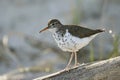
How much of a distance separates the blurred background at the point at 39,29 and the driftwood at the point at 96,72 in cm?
201

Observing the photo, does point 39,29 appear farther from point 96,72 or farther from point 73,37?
point 96,72

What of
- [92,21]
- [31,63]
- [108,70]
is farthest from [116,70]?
[92,21]

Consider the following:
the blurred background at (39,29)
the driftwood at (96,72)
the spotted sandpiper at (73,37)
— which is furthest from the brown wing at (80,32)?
the blurred background at (39,29)

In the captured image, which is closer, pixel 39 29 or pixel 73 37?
pixel 73 37

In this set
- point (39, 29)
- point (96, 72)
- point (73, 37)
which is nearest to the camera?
point (96, 72)

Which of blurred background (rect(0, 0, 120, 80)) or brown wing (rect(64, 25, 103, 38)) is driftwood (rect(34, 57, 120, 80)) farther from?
blurred background (rect(0, 0, 120, 80))

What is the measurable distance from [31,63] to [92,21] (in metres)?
1.49

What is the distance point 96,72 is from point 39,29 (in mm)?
3914

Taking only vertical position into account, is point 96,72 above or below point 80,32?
below

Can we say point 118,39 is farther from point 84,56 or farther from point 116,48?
point 84,56

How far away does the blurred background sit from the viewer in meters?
8.36

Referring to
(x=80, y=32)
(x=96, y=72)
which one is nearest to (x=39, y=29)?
(x=80, y=32)

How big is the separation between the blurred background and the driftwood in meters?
2.01

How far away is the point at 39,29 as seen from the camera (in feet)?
31.2
